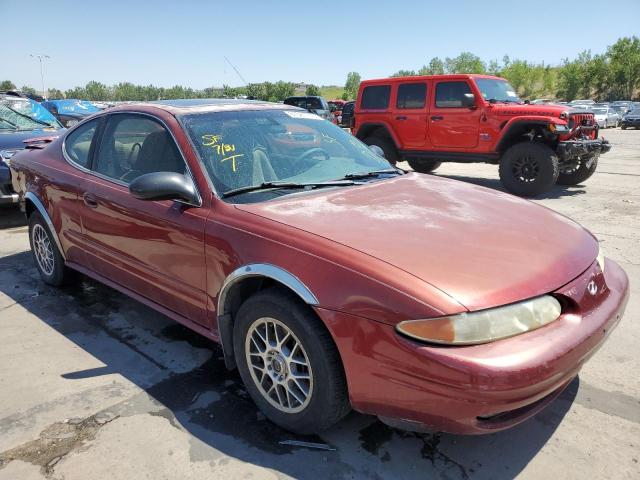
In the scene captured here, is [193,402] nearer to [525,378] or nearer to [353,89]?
[525,378]

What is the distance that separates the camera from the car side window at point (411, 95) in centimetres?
980

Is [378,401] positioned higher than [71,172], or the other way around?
[71,172]

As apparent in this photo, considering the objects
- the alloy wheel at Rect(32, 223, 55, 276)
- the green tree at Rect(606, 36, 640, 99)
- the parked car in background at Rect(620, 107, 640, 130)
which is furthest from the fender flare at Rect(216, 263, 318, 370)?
the green tree at Rect(606, 36, 640, 99)

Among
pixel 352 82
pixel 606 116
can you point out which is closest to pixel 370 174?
pixel 606 116

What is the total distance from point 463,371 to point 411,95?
29.3 ft

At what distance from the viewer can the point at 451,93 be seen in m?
9.42

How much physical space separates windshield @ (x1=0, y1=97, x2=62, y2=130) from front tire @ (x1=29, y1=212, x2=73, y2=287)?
4.04 metres

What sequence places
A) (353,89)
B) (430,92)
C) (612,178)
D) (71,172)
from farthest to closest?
(353,89)
(612,178)
(430,92)
(71,172)

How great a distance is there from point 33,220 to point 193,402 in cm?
269

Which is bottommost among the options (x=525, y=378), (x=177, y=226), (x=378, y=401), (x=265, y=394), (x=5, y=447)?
(x=5, y=447)

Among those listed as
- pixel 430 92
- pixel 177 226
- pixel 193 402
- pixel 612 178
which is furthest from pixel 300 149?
pixel 612 178

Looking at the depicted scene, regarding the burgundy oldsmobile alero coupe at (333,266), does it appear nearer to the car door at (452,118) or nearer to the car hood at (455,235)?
the car hood at (455,235)

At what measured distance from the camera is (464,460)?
2246mm

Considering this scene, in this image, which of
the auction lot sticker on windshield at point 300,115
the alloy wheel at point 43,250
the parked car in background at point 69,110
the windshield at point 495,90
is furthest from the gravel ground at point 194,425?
the parked car in background at point 69,110
